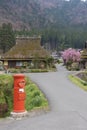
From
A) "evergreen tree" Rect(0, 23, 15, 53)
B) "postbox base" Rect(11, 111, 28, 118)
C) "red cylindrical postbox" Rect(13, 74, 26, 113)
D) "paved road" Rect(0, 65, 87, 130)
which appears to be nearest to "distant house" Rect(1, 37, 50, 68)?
"evergreen tree" Rect(0, 23, 15, 53)

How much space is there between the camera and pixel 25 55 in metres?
60.8

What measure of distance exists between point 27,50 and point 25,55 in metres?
1.22

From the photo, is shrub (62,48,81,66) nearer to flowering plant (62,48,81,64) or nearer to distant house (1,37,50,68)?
flowering plant (62,48,81,64)

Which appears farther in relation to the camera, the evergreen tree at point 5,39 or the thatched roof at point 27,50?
the evergreen tree at point 5,39

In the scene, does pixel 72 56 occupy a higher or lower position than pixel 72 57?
higher

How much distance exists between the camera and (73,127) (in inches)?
458

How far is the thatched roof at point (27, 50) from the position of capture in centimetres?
6016

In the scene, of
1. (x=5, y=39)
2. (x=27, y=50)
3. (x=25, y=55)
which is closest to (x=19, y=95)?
(x=25, y=55)

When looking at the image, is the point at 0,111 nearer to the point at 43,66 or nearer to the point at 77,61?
the point at 43,66

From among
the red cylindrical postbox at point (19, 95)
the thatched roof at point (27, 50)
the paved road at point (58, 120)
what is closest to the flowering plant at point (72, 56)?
the thatched roof at point (27, 50)

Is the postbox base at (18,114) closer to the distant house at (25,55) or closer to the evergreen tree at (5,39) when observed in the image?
the distant house at (25,55)

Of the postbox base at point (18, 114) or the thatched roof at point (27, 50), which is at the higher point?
the thatched roof at point (27, 50)

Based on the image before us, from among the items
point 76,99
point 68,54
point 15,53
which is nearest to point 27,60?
point 15,53

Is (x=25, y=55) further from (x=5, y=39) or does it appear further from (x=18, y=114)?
(x=18, y=114)
